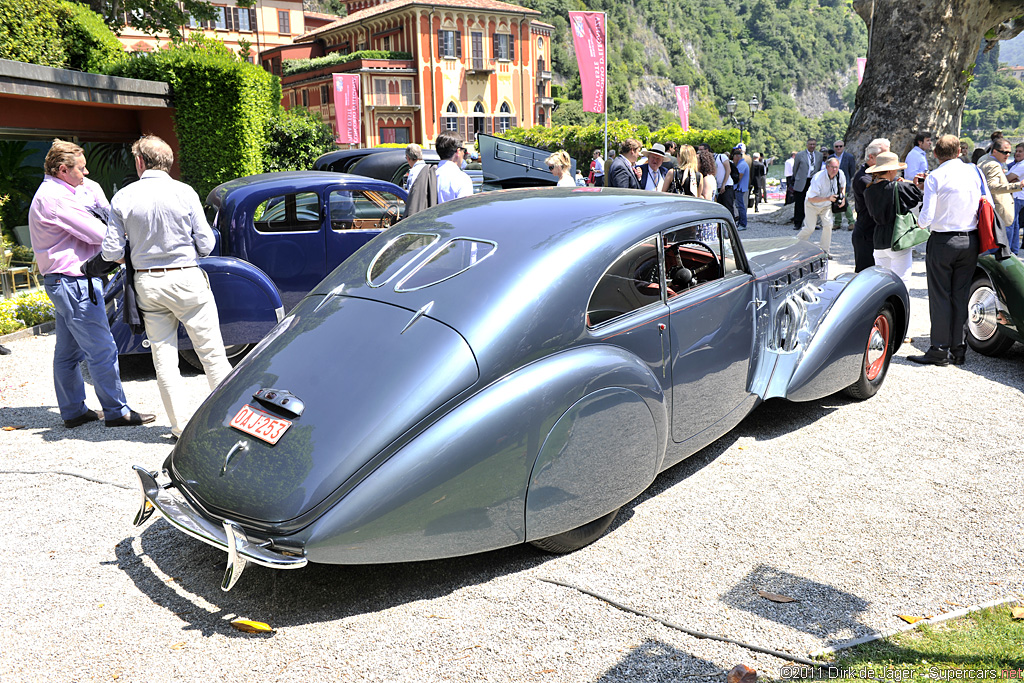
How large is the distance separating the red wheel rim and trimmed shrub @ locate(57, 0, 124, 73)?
15021mm

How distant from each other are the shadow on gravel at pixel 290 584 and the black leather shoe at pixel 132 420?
199 centimetres

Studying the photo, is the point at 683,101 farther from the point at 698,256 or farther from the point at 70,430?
the point at 70,430

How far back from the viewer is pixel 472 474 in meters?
3.10

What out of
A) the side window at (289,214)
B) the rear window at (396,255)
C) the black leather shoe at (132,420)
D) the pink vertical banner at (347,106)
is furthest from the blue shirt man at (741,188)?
the pink vertical banner at (347,106)

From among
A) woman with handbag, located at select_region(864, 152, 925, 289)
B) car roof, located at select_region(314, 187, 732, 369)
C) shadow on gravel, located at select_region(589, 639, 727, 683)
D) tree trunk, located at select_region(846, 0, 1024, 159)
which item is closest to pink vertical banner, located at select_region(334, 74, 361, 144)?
tree trunk, located at select_region(846, 0, 1024, 159)

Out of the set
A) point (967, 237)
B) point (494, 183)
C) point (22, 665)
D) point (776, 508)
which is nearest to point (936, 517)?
point (776, 508)

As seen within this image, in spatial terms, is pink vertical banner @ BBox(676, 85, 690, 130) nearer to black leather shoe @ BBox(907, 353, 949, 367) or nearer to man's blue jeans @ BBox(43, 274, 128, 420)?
black leather shoe @ BBox(907, 353, 949, 367)

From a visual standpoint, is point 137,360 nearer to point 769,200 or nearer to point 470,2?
point 769,200

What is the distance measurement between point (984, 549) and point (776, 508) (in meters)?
0.96

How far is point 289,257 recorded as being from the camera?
734 centimetres

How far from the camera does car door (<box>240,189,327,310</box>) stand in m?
7.19

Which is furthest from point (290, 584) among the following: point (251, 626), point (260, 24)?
point (260, 24)

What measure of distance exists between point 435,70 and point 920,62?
4592 centimetres

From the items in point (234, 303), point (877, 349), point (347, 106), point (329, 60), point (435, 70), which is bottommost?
point (877, 349)
